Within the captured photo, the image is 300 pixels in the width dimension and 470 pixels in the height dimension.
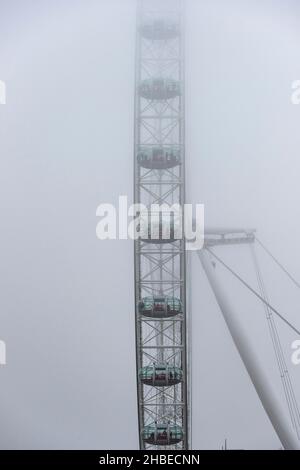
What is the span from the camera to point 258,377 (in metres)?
16.4

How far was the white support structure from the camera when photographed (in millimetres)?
15102

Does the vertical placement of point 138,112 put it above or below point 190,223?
above

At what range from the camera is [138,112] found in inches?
850

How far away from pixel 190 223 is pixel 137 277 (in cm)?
250

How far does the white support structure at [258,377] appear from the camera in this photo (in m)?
15.1

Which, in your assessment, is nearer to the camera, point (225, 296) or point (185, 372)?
point (225, 296)

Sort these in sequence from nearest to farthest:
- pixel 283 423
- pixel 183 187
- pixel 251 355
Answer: pixel 283 423
pixel 251 355
pixel 183 187

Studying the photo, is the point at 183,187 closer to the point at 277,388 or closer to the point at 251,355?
the point at 251,355
